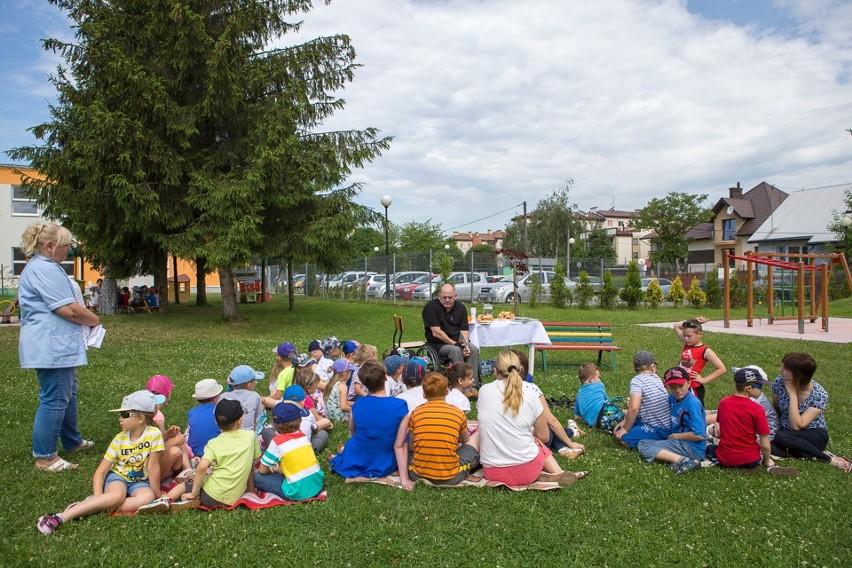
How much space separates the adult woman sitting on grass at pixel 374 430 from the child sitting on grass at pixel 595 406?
8.10 feet

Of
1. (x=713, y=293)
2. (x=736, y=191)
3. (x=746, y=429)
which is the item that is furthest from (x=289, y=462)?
(x=736, y=191)

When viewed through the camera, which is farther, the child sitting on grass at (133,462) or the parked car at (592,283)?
the parked car at (592,283)

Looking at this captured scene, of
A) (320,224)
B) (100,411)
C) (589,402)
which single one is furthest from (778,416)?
(320,224)

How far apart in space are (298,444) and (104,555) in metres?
1.36

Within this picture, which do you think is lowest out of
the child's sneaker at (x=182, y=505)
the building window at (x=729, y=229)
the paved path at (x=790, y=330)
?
the paved path at (x=790, y=330)

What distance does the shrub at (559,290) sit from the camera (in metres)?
24.1

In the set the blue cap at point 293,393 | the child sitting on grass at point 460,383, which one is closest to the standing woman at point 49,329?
the blue cap at point 293,393

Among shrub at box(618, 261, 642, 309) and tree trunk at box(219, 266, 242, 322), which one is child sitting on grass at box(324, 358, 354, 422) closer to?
tree trunk at box(219, 266, 242, 322)

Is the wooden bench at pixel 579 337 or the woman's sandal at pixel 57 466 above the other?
the wooden bench at pixel 579 337

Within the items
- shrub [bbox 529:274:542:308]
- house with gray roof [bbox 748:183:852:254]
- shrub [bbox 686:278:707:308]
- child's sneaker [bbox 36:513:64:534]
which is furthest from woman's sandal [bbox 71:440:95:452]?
house with gray roof [bbox 748:183:852:254]

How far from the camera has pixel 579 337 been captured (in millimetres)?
10156

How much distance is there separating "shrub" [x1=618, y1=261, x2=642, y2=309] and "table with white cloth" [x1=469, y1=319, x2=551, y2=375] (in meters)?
16.2

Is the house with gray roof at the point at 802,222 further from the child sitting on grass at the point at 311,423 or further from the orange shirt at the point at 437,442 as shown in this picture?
the orange shirt at the point at 437,442

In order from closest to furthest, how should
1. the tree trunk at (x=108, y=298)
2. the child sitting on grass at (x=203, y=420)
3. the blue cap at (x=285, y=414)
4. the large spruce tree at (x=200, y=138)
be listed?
the blue cap at (x=285, y=414) → the child sitting on grass at (x=203, y=420) → the large spruce tree at (x=200, y=138) → the tree trunk at (x=108, y=298)
